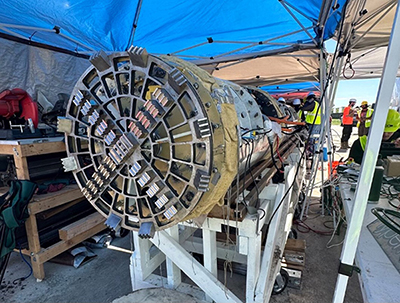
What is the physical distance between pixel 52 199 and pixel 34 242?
34 centimetres

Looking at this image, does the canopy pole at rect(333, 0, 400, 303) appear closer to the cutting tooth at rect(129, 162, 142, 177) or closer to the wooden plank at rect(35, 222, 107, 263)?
the cutting tooth at rect(129, 162, 142, 177)

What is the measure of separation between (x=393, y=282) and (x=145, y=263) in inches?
49.5

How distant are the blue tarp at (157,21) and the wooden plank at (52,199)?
1567 mm

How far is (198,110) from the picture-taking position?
832 millimetres

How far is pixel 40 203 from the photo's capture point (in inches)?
69.1

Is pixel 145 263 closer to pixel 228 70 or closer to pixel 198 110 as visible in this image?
pixel 198 110

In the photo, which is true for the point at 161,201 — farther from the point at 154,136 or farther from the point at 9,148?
the point at 9,148

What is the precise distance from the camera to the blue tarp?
6.96ft

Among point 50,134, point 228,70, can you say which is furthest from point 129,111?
point 228,70

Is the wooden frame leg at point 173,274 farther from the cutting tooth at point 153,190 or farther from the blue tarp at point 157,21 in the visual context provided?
the blue tarp at point 157,21

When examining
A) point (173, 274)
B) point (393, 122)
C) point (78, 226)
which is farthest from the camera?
point (393, 122)

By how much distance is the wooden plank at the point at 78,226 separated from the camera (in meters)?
1.90

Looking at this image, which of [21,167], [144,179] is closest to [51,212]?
[21,167]

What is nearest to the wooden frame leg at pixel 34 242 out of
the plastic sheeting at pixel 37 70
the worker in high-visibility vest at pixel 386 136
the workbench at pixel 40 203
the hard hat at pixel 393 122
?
the workbench at pixel 40 203
